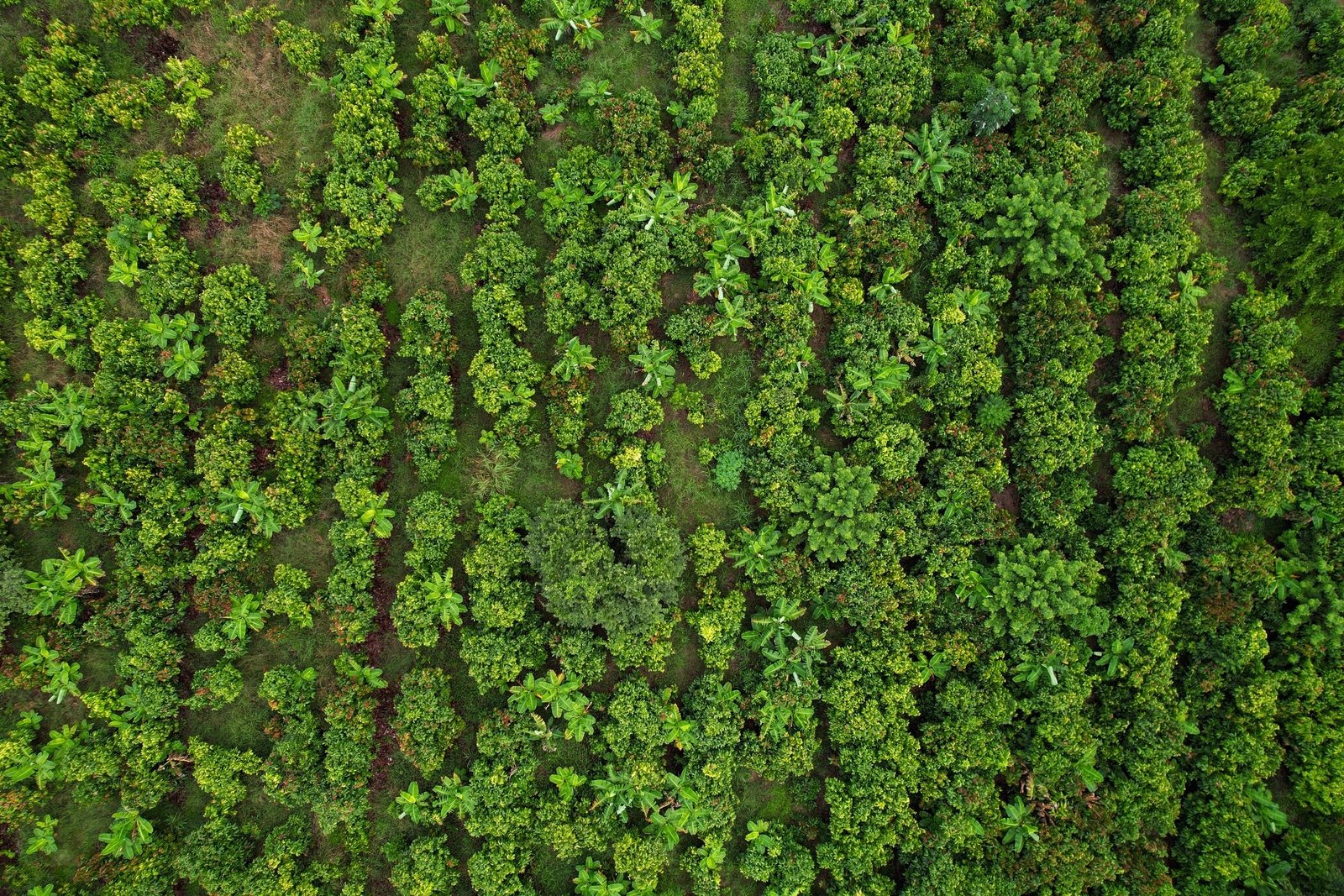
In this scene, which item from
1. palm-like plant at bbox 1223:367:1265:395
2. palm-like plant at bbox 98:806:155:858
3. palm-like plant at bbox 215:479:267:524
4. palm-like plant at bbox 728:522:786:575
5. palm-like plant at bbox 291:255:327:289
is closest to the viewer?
palm-like plant at bbox 98:806:155:858

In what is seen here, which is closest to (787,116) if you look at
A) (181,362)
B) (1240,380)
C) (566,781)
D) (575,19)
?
Result: (575,19)

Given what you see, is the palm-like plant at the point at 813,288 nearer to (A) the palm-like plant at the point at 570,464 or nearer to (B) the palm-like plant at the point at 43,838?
(A) the palm-like plant at the point at 570,464

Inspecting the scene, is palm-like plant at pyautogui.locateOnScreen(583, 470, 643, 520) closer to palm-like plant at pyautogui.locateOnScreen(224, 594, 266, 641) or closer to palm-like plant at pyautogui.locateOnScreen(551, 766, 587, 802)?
palm-like plant at pyautogui.locateOnScreen(551, 766, 587, 802)

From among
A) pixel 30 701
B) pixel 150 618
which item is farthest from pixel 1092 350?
pixel 30 701

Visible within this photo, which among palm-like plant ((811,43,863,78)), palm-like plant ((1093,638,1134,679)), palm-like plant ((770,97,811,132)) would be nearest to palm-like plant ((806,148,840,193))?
palm-like plant ((770,97,811,132))

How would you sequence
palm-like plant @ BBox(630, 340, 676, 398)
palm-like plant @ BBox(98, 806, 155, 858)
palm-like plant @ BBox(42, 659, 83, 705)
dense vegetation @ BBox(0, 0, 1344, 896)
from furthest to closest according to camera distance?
palm-like plant @ BBox(630, 340, 676, 398) < dense vegetation @ BBox(0, 0, 1344, 896) < palm-like plant @ BBox(42, 659, 83, 705) < palm-like plant @ BBox(98, 806, 155, 858)

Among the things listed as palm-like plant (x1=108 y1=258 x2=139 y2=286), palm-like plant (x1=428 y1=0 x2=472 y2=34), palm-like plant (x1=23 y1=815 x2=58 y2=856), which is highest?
palm-like plant (x1=428 y1=0 x2=472 y2=34)

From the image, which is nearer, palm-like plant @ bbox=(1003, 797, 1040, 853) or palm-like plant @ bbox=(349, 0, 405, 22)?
palm-like plant @ bbox=(1003, 797, 1040, 853)

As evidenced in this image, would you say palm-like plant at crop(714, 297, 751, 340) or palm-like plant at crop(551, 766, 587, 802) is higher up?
palm-like plant at crop(714, 297, 751, 340)

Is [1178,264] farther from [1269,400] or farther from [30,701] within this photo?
[30,701]
